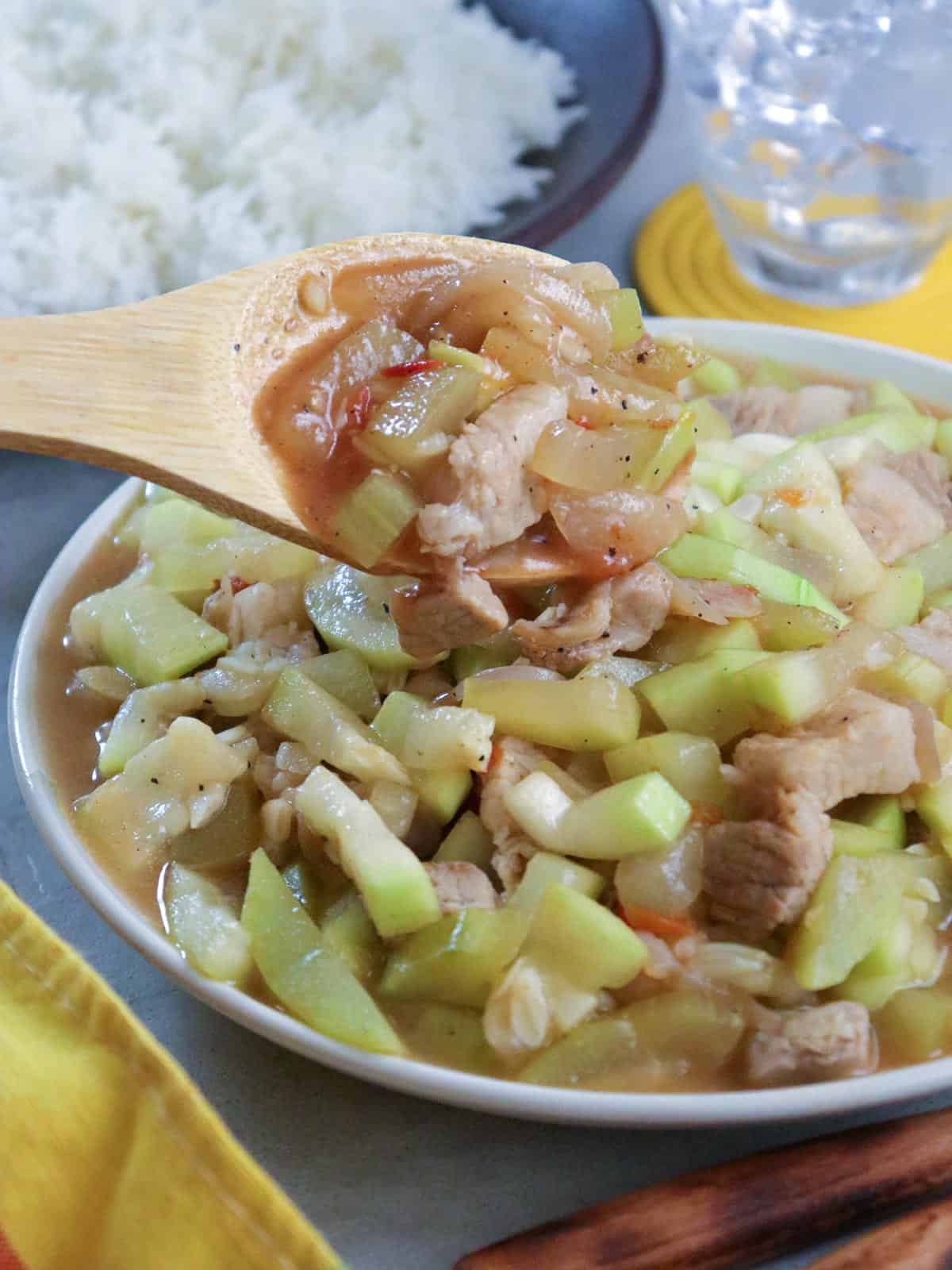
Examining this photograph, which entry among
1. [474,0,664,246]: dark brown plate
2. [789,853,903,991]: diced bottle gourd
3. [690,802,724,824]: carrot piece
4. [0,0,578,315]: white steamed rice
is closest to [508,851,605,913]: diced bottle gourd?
[690,802,724,824]: carrot piece

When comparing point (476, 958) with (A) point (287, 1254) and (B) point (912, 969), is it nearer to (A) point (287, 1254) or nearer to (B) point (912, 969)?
(A) point (287, 1254)

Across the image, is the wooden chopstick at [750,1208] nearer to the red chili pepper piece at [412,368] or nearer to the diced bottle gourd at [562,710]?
the diced bottle gourd at [562,710]

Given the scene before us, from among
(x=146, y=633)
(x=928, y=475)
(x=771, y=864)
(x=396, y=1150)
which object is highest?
(x=928, y=475)

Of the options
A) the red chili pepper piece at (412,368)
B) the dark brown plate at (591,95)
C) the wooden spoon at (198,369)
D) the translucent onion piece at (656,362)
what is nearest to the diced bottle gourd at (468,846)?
the wooden spoon at (198,369)

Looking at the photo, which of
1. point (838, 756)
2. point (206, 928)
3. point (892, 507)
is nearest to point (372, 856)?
point (206, 928)

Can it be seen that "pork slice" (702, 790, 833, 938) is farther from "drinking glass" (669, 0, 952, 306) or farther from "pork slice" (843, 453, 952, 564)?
"drinking glass" (669, 0, 952, 306)

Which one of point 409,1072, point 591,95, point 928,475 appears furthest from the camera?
point 591,95

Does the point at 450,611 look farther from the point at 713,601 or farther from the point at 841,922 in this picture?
the point at 841,922
